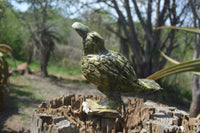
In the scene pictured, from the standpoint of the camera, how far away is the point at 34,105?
4172 mm

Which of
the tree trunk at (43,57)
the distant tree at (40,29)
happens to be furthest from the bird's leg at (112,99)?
the tree trunk at (43,57)

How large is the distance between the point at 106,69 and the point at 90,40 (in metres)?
0.32

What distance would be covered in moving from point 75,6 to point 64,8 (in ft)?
2.61

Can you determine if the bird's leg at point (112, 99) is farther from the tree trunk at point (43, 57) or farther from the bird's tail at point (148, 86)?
the tree trunk at point (43, 57)

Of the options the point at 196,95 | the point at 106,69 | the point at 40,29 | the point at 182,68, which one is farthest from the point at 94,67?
the point at 40,29

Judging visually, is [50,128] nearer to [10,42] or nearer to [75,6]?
[75,6]

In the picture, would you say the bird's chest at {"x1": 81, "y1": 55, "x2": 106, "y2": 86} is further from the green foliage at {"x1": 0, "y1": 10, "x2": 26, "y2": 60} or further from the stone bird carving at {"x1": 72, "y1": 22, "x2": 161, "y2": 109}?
the green foliage at {"x1": 0, "y1": 10, "x2": 26, "y2": 60}

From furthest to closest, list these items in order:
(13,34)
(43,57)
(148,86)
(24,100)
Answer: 1. (13,34)
2. (43,57)
3. (24,100)
4. (148,86)

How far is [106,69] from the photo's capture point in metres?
1.59

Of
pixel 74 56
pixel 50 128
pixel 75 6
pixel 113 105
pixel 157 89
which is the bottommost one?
pixel 50 128

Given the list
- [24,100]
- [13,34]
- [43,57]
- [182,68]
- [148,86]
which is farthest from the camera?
[13,34]

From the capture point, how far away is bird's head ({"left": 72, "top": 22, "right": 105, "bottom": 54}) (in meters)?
1.63

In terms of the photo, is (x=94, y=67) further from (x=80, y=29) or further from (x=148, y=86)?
(x=148, y=86)

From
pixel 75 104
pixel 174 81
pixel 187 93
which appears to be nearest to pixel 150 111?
pixel 75 104
